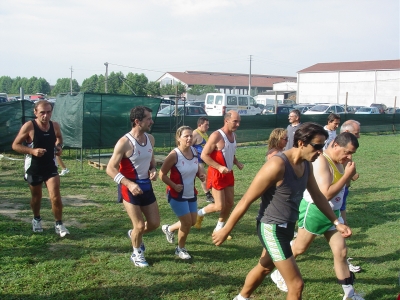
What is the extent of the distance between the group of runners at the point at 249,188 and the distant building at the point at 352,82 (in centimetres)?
4793

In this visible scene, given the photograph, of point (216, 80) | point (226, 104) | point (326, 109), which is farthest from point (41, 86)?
point (326, 109)

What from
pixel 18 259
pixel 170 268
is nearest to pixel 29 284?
pixel 18 259

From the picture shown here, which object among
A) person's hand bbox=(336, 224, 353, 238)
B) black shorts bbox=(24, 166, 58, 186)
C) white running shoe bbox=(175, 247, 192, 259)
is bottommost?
white running shoe bbox=(175, 247, 192, 259)

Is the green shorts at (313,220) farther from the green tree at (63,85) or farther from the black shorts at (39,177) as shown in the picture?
the green tree at (63,85)

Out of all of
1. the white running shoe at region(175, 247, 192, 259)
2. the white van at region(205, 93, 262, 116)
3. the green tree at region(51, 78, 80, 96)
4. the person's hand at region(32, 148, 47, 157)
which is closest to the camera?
the white running shoe at region(175, 247, 192, 259)

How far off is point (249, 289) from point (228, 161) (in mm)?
2601

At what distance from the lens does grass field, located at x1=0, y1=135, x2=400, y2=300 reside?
4402mm

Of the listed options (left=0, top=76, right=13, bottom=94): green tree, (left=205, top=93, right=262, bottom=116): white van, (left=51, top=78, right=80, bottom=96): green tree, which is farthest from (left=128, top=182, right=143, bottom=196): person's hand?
(left=0, top=76, right=13, bottom=94): green tree

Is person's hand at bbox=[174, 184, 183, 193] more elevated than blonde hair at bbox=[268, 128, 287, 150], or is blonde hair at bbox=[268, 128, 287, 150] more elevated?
blonde hair at bbox=[268, 128, 287, 150]

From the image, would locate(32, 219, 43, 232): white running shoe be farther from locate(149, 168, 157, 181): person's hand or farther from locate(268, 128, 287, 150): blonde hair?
locate(268, 128, 287, 150): blonde hair

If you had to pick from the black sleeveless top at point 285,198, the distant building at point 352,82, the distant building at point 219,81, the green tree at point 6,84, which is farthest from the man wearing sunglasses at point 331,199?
the green tree at point 6,84

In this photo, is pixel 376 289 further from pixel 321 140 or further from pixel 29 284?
pixel 29 284

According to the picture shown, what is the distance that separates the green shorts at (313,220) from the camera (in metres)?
4.15

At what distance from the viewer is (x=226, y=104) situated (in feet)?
87.5
